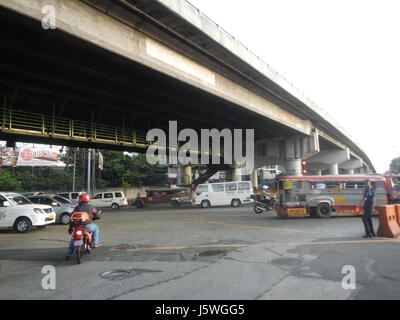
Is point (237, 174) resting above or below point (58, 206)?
above

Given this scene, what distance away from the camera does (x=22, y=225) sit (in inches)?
493

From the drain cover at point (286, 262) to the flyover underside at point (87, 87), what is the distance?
9.36 meters

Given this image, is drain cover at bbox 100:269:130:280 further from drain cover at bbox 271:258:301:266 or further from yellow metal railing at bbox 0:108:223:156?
yellow metal railing at bbox 0:108:223:156

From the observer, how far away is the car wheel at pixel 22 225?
12438 mm

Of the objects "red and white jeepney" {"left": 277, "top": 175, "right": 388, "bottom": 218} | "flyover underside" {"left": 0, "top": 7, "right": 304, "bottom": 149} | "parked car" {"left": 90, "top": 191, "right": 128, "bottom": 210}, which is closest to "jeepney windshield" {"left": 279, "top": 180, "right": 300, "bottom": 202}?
"red and white jeepney" {"left": 277, "top": 175, "right": 388, "bottom": 218}

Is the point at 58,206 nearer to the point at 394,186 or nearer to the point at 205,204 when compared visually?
the point at 205,204

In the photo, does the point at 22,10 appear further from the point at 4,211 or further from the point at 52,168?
the point at 52,168

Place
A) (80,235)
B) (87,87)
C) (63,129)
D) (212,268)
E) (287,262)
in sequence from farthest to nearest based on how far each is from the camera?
(63,129)
(87,87)
(80,235)
(287,262)
(212,268)

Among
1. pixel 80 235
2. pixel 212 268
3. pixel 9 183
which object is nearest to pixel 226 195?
pixel 80 235

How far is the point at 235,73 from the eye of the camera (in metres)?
17.8

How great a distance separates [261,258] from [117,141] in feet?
59.2

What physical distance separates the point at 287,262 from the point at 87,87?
546 inches

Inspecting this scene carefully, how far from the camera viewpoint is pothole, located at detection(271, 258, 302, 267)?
627 cm
